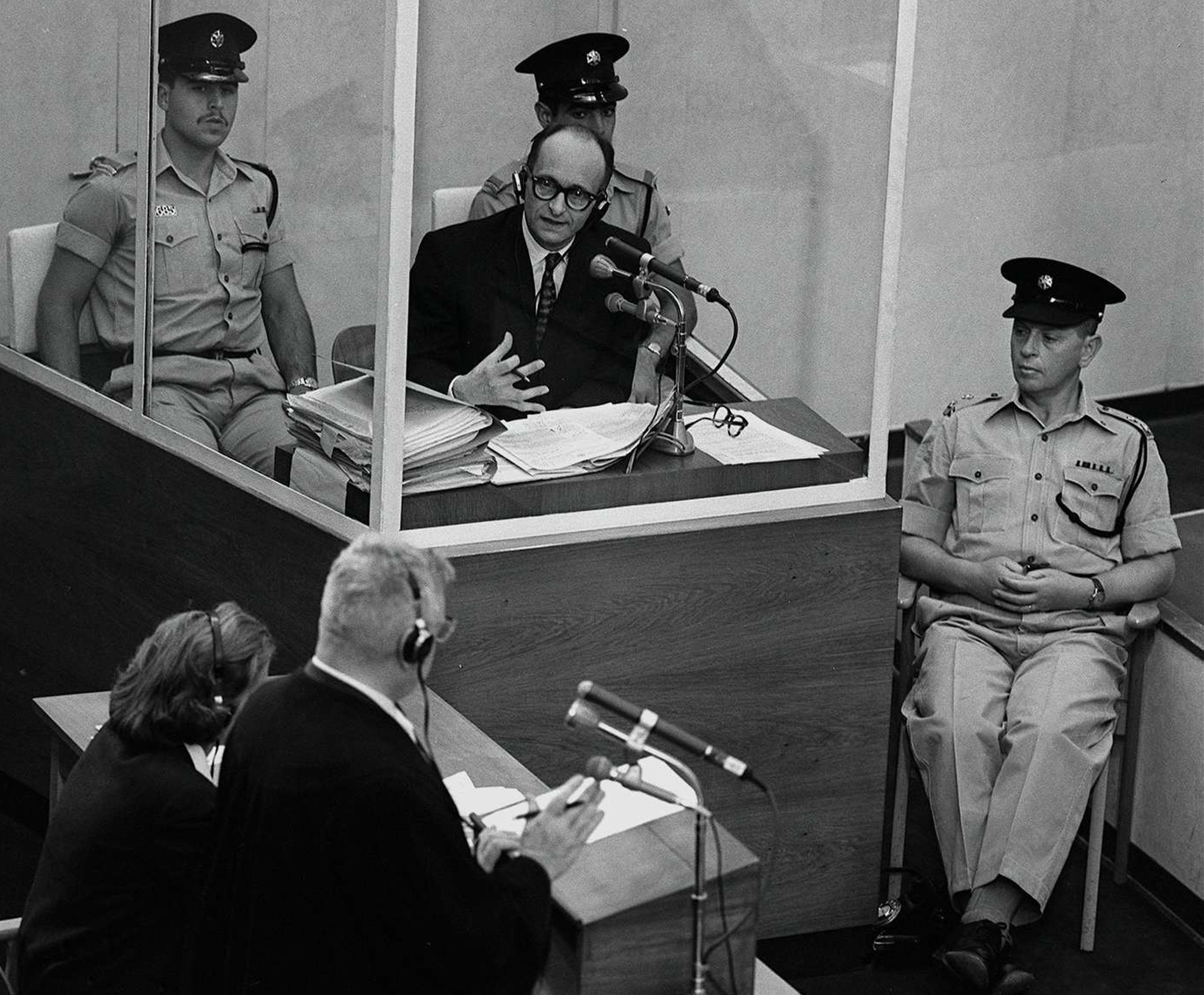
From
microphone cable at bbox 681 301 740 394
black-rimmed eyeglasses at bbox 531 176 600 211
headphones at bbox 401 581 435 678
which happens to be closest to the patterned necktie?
black-rimmed eyeglasses at bbox 531 176 600 211

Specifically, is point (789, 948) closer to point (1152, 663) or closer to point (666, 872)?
point (1152, 663)

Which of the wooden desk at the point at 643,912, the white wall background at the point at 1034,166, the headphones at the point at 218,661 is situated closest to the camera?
the wooden desk at the point at 643,912

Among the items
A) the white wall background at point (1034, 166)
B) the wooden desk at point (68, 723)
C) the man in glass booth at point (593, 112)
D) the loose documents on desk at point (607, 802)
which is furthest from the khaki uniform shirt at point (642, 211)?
the white wall background at point (1034, 166)

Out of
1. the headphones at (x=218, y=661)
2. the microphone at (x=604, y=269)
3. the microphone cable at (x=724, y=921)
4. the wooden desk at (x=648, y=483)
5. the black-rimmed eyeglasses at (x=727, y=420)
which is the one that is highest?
the microphone at (x=604, y=269)

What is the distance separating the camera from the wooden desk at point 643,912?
245 centimetres

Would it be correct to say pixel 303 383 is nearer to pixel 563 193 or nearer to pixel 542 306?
pixel 542 306

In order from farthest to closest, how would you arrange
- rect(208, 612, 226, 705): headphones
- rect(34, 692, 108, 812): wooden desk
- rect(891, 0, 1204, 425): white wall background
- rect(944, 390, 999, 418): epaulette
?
rect(891, 0, 1204, 425): white wall background < rect(944, 390, 999, 418): epaulette < rect(34, 692, 108, 812): wooden desk < rect(208, 612, 226, 705): headphones

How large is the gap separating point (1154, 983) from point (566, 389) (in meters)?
1.60

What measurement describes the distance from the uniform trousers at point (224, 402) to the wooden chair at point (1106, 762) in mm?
1271

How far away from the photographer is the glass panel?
3857 millimetres

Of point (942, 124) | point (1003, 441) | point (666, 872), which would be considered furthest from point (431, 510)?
point (942, 124)

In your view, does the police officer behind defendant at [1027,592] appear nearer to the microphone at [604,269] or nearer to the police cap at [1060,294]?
the police cap at [1060,294]

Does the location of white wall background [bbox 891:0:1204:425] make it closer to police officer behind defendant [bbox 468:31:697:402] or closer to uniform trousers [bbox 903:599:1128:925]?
uniform trousers [bbox 903:599:1128:925]

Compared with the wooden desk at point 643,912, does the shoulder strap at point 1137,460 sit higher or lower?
higher
